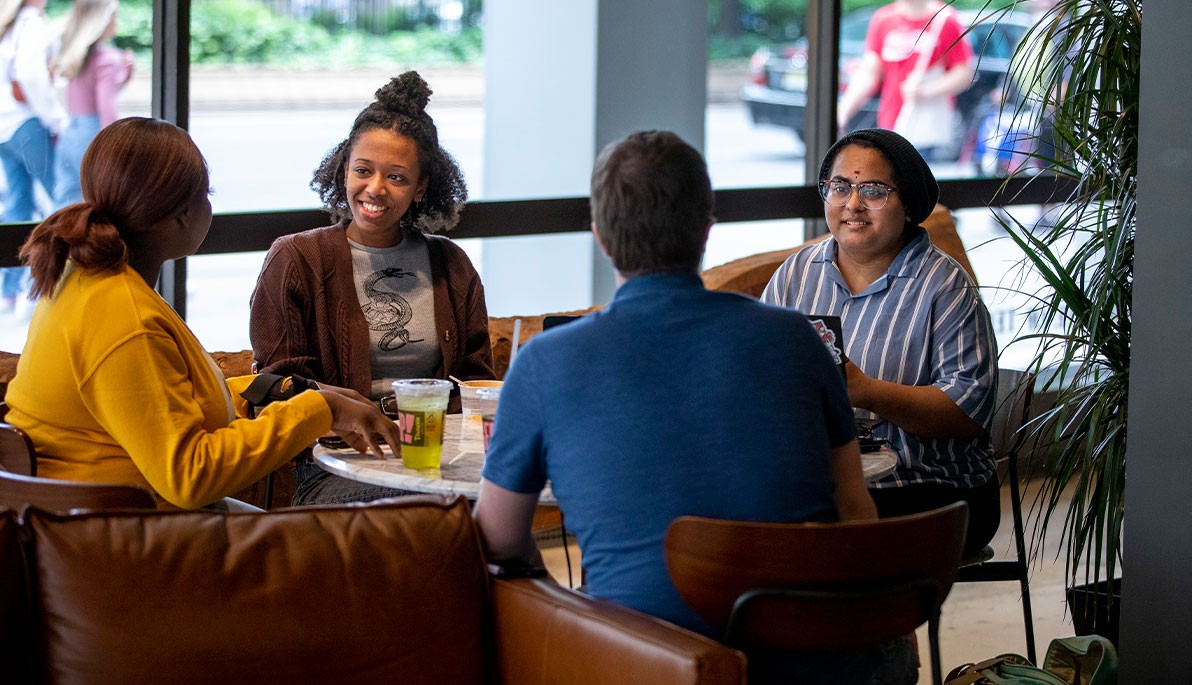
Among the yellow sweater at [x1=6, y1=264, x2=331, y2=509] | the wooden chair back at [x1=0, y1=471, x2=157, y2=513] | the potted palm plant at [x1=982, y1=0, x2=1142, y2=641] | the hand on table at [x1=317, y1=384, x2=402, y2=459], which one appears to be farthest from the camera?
the potted palm plant at [x1=982, y1=0, x2=1142, y2=641]

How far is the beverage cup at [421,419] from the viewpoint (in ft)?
6.75

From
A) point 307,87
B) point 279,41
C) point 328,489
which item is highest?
point 279,41

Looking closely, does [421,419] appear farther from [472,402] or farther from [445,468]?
[472,402]

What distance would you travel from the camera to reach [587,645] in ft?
5.41

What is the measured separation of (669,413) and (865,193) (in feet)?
4.12

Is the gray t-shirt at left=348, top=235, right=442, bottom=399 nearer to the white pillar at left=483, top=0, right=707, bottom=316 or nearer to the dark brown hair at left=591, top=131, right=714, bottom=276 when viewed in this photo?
the dark brown hair at left=591, top=131, right=714, bottom=276

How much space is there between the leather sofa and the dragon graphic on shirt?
1086 mm

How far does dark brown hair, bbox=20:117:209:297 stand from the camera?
6.81ft

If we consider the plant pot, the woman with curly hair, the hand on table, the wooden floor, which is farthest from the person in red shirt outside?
the hand on table

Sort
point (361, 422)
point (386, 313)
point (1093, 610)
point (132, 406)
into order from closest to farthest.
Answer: point (132, 406) → point (361, 422) → point (1093, 610) → point (386, 313)

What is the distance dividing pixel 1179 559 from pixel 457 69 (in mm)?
3470

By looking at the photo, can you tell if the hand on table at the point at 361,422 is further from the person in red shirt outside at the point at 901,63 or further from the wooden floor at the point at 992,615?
the person in red shirt outside at the point at 901,63

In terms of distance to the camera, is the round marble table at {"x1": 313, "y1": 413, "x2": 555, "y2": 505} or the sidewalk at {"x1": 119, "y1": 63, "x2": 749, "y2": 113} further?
the sidewalk at {"x1": 119, "y1": 63, "x2": 749, "y2": 113}

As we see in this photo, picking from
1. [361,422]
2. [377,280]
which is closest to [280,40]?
[377,280]
